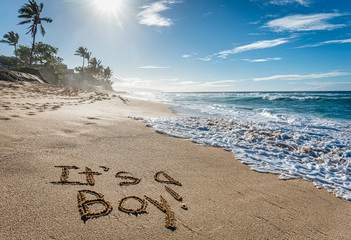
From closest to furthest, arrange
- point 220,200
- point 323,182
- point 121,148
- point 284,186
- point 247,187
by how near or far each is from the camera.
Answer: point 220,200 < point 247,187 < point 284,186 < point 323,182 < point 121,148

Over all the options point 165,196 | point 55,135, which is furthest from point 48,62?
point 165,196

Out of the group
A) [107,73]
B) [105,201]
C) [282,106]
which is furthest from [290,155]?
[107,73]

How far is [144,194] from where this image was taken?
1665mm

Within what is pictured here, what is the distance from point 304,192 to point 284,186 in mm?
217

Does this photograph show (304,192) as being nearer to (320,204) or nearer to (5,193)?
(320,204)

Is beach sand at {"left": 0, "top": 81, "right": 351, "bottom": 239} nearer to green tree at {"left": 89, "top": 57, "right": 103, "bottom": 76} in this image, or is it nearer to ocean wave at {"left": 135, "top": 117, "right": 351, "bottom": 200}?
ocean wave at {"left": 135, "top": 117, "right": 351, "bottom": 200}

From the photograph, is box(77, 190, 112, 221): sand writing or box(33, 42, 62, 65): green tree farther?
box(33, 42, 62, 65): green tree

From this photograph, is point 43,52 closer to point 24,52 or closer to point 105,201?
point 24,52

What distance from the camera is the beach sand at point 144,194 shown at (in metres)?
1.24

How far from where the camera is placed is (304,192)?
2.14m

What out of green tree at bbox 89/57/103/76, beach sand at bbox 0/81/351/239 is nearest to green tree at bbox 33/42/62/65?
green tree at bbox 89/57/103/76

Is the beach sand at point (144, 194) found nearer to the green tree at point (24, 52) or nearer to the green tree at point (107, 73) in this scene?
the green tree at point (24, 52)

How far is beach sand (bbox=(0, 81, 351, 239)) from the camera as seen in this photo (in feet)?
4.08

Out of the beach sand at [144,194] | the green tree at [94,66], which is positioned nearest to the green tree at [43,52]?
the green tree at [94,66]
